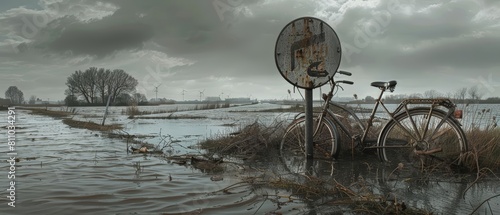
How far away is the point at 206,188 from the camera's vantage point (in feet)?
12.3

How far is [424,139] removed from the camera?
4730 millimetres

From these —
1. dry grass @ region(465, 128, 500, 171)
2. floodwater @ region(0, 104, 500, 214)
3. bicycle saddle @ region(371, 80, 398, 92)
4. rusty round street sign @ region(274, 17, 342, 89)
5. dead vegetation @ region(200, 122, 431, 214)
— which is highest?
rusty round street sign @ region(274, 17, 342, 89)

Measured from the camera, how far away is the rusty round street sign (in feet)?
17.7

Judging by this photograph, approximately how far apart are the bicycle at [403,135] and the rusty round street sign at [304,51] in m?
0.59

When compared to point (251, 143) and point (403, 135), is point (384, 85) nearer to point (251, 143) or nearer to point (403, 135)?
point (403, 135)

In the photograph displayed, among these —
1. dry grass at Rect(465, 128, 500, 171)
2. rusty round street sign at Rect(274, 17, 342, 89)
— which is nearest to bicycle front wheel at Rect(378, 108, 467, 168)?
dry grass at Rect(465, 128, 500, 171)

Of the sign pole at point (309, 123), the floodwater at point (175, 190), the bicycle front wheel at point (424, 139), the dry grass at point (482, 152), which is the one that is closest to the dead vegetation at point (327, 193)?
the floodwater at point (175, 190)

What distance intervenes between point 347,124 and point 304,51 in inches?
72.6

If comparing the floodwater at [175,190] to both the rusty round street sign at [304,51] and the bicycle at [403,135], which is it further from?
the rusty round street sign at [304,51]

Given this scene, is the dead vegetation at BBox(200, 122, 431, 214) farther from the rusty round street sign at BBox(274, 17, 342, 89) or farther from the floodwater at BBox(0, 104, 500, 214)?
the rusty round street sign at BBox(274, 17, 342, 89)

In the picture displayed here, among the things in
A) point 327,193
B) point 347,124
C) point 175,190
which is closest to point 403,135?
point 347,124

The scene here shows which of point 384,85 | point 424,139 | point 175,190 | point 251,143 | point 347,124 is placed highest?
point 384,85

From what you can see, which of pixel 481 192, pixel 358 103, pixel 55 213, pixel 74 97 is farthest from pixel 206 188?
pixel 74 97

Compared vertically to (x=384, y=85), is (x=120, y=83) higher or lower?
higher
